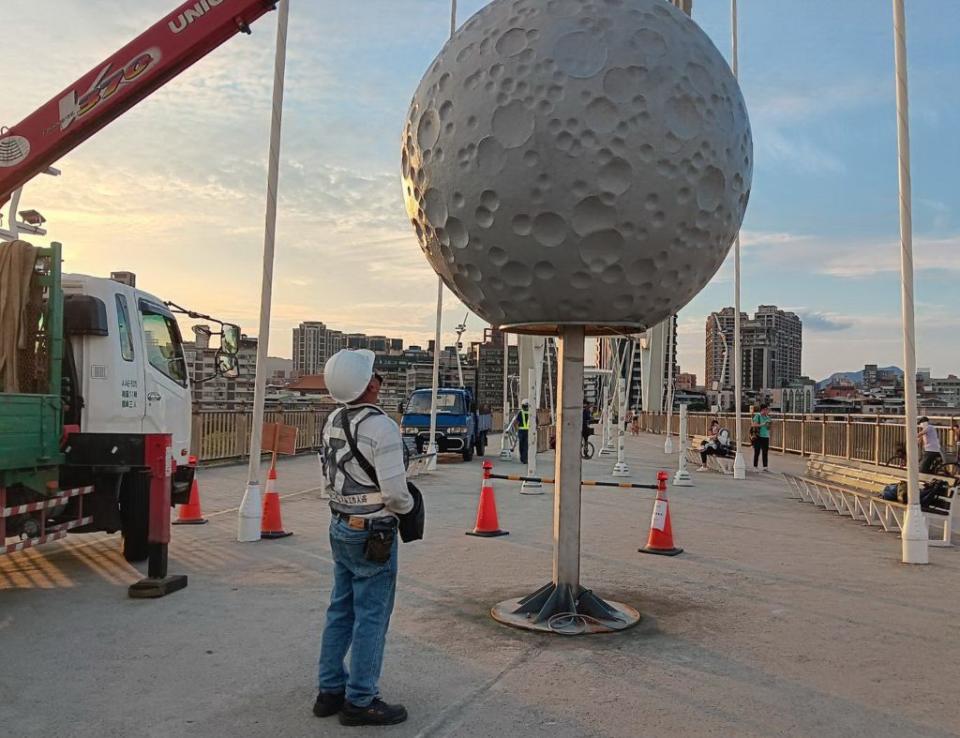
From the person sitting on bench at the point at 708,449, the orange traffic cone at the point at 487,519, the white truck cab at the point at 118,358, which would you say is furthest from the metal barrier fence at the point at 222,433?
the orange traffic cone at the point at 487,519

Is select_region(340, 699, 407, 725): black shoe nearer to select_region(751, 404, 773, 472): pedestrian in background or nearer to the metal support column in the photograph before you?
the metal support column

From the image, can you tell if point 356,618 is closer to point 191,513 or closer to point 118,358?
point 118,358

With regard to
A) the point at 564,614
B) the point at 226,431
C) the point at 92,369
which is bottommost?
the point at 564,614

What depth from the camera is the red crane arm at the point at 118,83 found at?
1102cm

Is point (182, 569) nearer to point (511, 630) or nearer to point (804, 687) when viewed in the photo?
point (511, 630)

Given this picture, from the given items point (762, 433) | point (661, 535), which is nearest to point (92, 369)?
point (661, 535)

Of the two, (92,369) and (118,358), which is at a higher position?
(118,358)

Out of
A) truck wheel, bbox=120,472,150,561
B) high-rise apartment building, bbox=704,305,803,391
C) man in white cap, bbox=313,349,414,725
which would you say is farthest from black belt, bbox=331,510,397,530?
high-rise apartment building, bbox=704,305,803,391

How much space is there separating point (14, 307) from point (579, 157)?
550 cm

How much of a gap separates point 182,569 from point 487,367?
74.4 meters

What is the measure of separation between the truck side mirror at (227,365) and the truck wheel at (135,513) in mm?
1950

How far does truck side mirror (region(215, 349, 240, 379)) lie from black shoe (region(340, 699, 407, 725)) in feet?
21.5

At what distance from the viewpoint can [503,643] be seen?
615cm

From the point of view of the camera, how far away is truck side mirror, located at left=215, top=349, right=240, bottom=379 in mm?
10422
